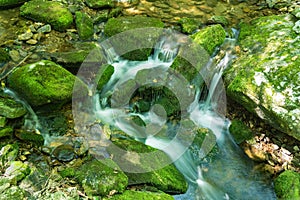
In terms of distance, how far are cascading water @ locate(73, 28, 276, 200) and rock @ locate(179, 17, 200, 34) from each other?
0.36 m

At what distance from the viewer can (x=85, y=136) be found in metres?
4.89

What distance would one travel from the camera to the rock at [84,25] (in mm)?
6379

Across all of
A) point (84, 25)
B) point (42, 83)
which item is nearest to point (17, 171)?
point (42, 83)

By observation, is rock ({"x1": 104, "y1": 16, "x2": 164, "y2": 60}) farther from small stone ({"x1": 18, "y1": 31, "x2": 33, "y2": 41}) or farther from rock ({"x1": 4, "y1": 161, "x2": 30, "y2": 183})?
rock ({"x1": 4, "y1": 161, "x2": 30, "y2": 183})

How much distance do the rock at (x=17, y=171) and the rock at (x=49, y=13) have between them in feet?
10.7

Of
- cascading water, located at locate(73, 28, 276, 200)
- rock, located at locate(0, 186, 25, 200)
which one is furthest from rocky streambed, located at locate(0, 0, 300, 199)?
cascading water, located at locate(73, 28, 276, 200)

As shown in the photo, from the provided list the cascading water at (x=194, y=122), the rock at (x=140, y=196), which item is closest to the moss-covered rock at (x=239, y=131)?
the cascading water at (x=194, y=122)

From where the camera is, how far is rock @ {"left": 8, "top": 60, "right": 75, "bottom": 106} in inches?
185

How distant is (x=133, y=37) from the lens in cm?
615

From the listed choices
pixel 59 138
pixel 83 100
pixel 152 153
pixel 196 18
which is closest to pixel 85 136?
pixel 59 138

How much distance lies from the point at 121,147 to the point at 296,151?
264 cm

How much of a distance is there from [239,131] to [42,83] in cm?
319

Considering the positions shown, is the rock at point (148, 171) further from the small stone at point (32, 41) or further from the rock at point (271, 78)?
the small stone at point (32, 41)

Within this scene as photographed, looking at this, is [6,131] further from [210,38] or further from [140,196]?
[210,38]
